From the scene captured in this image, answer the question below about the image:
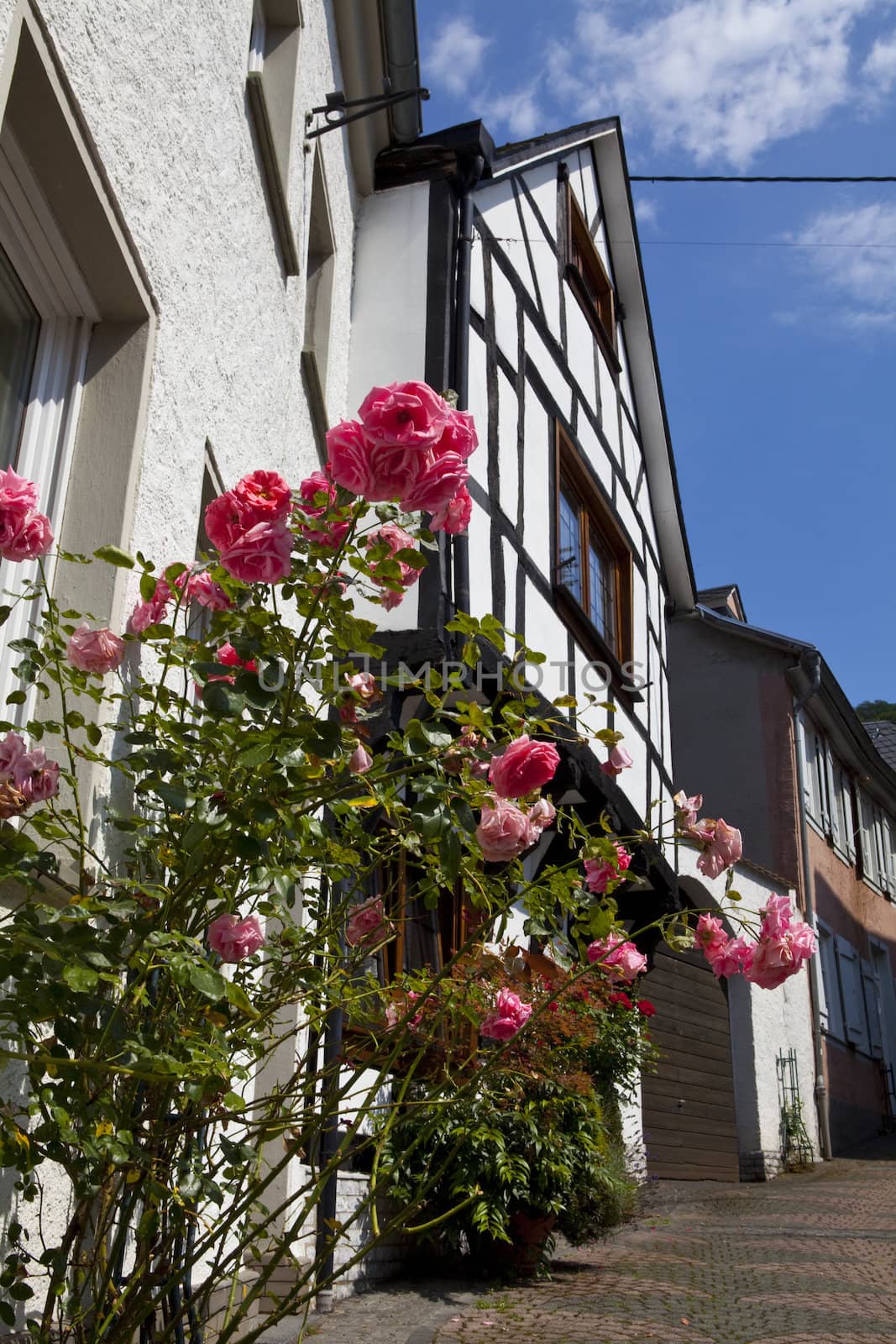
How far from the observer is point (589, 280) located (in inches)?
392

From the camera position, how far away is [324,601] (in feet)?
6.95

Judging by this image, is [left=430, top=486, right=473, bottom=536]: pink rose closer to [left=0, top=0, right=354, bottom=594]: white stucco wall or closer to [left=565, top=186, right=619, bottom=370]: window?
[left=0, top=0, right=354, bottom=594]: white stucco wall

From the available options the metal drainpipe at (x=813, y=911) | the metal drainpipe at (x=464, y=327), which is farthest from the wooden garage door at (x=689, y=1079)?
the metal drainpipe at (x=464, y=327)

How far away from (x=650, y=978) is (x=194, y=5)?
8964 millimetres

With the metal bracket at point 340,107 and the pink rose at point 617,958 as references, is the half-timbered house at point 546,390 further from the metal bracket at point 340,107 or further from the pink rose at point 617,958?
the pink rose at point 617,958

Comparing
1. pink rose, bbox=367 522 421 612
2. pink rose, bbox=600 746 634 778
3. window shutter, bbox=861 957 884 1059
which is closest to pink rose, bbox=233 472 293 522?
pink rose, bbox=367 522 421 612

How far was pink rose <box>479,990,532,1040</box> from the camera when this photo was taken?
311cm

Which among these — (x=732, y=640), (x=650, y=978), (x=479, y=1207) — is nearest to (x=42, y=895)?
(x=479, y=1207)

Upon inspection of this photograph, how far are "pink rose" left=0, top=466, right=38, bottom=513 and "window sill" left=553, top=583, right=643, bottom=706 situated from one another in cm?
554

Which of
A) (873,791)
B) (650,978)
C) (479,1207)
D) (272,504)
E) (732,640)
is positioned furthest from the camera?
(873,791)

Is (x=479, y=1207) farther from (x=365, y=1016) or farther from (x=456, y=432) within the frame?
(x=456, y=432)

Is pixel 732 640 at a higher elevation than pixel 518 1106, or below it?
higher

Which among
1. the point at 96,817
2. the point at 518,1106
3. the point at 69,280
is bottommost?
the point at 518,1106

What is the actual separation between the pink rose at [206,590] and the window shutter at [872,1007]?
16247 millimetres
